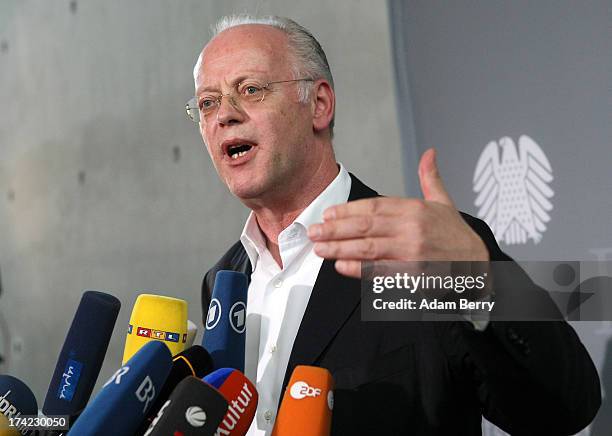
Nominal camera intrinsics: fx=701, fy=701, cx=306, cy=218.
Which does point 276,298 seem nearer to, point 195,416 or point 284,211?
point 284,211

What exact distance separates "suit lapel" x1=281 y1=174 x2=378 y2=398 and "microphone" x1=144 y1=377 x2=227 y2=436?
21.4 inches

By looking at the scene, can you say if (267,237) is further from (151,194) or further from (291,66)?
(151,194)

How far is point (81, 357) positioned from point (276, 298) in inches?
23.4

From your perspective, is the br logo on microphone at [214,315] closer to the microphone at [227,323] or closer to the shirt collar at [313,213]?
the microphone at [227,323]

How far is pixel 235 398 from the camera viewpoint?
3.02ft

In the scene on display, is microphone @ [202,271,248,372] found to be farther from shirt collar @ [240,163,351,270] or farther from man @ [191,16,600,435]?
shirt collar @ [240,163,351,270]

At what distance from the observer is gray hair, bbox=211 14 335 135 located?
172cm

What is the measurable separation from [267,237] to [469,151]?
648mm

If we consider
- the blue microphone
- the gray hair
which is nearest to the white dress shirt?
the gray hair

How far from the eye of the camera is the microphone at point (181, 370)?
0.92 m

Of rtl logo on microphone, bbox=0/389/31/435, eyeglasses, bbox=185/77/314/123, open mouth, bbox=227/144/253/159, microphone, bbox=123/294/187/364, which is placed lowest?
rtl logo on microphone, bbox=0/389/31/435

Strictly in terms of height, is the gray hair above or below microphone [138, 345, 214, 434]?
above

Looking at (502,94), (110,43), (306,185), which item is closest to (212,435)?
(306,185)

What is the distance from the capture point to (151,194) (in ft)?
12.5
